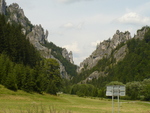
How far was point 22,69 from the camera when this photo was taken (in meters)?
65.1

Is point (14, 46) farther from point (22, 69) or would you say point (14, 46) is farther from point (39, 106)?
point (39, 106)

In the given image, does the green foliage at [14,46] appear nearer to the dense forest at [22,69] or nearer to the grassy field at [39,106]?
the dense forest at [22,69]

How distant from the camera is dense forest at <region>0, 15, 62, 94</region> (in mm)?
59938

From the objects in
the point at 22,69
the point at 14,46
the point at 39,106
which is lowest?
the point at 39,106

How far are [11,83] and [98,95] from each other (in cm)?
8862

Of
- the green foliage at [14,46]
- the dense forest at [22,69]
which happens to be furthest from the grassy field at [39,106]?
the green foliage at [14,46]

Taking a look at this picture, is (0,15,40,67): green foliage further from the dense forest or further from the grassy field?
the grassy field

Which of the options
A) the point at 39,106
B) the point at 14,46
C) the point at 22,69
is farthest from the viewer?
the point at 14,46

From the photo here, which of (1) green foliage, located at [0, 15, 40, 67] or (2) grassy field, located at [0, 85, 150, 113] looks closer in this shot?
(2) grassy field, located at [0, 85, 150, 113]

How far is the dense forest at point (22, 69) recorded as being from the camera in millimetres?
59938

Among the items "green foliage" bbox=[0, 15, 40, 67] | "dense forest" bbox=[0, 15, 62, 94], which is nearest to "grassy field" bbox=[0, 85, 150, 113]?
"dense forest" bbox=[0, 15, 62, 94]

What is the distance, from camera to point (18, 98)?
5003 cm

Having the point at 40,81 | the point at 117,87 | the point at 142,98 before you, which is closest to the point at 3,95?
the point at 40,81

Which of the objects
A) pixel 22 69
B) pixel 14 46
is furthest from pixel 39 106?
pixel 14 46
